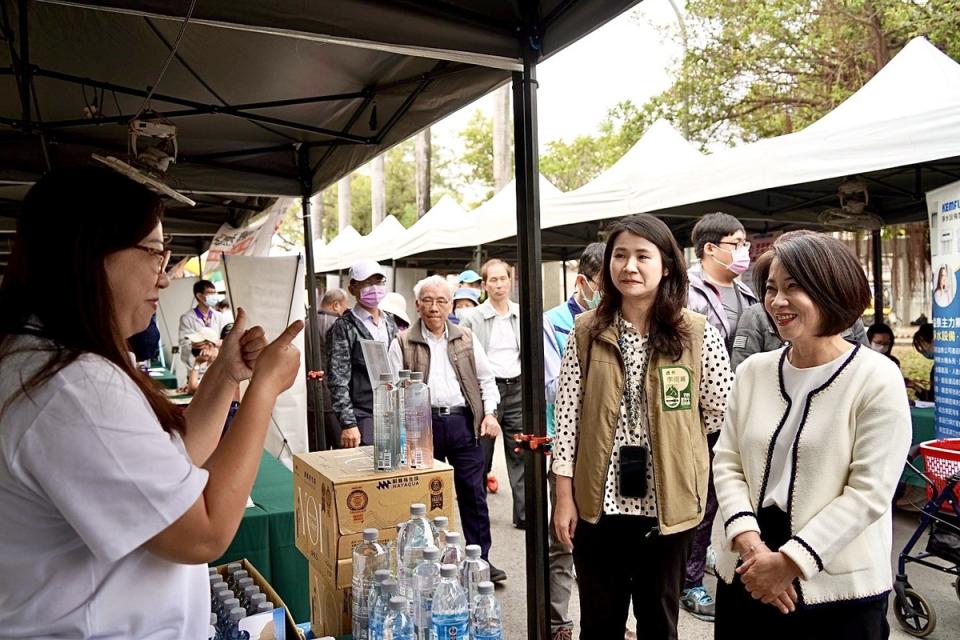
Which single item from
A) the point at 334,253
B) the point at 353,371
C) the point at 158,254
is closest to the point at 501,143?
the point at 334,253

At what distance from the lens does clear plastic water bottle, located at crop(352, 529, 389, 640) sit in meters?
2.07

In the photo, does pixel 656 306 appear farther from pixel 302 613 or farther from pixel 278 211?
pixel 278 211

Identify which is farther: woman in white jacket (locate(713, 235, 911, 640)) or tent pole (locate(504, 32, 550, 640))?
tent pole (locate(504, 32, 550, 640))

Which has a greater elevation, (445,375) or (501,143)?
(501,143)

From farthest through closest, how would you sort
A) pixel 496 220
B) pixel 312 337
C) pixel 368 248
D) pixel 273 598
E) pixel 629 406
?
pixel 368 248 < pixel 496 220 < pixel 312 337 < pixel 629 406 < pixel 273 598

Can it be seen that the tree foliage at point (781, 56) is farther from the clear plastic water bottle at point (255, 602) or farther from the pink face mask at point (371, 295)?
the clear plastic water bottle at point (255, 602)

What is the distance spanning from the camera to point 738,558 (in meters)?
1.94

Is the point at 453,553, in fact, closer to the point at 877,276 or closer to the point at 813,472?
the point at 813,472

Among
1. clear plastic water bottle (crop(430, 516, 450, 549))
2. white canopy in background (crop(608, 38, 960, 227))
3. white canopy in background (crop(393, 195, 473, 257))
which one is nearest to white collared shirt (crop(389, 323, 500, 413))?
clear plastic water bottle (crop(430, 516, 450, 549))

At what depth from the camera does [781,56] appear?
12.6 metres

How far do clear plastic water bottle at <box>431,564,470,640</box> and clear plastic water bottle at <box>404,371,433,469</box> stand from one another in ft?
2.20

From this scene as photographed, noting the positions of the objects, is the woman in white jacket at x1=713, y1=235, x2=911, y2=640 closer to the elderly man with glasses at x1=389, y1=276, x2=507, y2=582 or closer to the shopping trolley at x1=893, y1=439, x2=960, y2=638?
the shopping trolley at x1=893, y1=439, x2=960, y2=638

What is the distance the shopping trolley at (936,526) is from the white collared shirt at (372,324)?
10.4ft

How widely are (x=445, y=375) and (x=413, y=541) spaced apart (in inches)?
77.7
